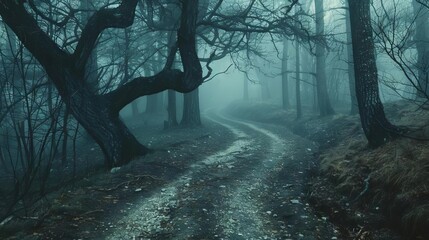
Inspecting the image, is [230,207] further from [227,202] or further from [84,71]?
[84,71]

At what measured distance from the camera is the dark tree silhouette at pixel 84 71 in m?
9.22

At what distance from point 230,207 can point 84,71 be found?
602 cm

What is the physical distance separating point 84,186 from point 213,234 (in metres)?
4.07

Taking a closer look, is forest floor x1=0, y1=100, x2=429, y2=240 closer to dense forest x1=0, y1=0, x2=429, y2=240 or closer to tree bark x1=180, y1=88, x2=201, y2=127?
dense forest x1=0, y1=0, x2=429, y2=240

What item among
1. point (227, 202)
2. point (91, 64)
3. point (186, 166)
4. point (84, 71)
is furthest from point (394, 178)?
point (84, 71)

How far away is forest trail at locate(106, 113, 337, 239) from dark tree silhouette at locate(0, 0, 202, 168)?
2524 mm

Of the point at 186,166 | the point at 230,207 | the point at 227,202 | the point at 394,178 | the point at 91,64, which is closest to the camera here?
the point at 394,178

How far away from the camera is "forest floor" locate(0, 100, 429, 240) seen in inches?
223

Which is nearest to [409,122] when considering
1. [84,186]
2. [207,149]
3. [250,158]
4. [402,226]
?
[250,158]

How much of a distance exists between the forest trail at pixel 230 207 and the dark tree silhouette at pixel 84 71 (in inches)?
99.4

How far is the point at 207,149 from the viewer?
13.7m

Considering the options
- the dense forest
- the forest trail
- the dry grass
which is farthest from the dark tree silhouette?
the dry grass

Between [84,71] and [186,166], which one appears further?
[186,166]

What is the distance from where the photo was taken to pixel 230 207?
700 centimetres
